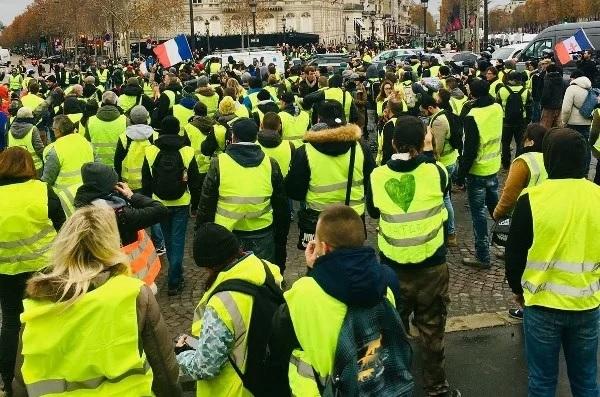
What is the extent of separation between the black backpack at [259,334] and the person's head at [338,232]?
0.47m

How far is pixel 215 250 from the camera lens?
3645 mm

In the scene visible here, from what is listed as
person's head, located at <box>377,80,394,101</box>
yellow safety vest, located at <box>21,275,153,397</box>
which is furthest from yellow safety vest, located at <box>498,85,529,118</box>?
yellow safety vest, located at <box>21,275,153,397</box>

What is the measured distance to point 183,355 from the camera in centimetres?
368

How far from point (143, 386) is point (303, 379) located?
2.33 ft

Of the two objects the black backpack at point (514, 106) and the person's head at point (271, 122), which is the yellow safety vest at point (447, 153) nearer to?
the person's head at point (271, 122)

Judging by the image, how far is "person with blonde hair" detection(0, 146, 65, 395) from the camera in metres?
5.09

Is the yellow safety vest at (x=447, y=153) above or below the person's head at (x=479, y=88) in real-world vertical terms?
below

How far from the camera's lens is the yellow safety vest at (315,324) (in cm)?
304

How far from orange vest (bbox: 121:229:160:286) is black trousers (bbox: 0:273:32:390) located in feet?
3.13

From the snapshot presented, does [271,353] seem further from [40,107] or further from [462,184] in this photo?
[40,107]

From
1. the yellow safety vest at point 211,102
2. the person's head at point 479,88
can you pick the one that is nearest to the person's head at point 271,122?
the person's head at point 479,88

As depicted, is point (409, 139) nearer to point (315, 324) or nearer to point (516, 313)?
point (315, 324)

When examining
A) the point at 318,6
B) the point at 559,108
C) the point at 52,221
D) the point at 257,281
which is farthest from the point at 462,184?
the point at 318,6

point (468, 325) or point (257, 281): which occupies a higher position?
point (257, 281)
